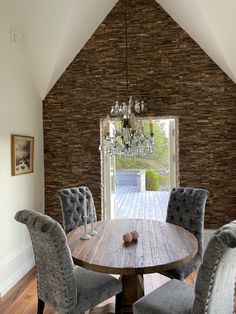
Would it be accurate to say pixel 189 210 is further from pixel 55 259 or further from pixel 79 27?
pixel 79 27

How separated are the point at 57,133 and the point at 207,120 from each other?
7.57 ft

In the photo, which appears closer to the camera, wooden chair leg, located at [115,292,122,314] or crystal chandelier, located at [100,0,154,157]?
wooden chair leg, located at [115,292,122,314]

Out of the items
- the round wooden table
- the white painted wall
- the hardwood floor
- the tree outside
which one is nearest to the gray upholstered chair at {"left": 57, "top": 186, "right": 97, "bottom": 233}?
the round wooden table

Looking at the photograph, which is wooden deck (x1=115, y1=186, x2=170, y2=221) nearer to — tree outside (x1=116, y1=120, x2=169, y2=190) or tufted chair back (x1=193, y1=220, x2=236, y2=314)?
tree outside (x1=116, y1=120, x2=169, y2=190)

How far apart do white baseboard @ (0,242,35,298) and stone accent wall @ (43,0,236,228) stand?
779 millimetres

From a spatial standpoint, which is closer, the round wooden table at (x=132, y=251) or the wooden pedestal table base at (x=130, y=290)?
the round wooden table at (x=132, y=251)

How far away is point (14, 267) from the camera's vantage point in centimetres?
338

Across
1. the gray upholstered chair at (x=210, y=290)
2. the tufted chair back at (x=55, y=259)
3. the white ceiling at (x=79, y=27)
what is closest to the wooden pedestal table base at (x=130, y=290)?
the gray upholstered chair at (x=210, y=290)

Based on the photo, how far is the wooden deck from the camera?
467 cm

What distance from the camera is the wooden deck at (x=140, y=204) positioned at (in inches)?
184

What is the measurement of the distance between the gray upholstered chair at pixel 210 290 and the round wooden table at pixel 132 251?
232 mm

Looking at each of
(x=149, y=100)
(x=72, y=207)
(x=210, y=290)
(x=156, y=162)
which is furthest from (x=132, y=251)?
(x=149, y=100)

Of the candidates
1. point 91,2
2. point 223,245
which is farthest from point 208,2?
point 223,245

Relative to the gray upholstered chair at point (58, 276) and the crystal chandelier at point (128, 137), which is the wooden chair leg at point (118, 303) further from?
the crystal chandelier at point (128, 137)
